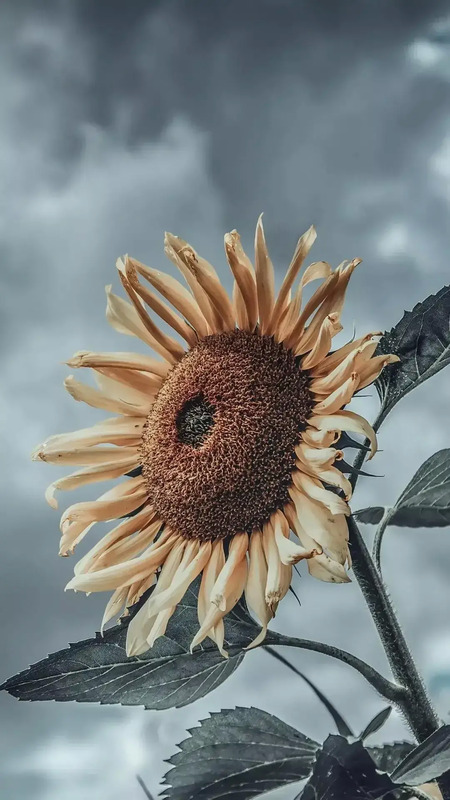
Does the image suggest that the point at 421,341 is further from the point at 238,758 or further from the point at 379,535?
the point at 238,758

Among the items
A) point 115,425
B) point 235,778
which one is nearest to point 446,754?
point 235,778

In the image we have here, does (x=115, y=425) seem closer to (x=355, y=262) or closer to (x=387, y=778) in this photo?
(x=355, y=262)

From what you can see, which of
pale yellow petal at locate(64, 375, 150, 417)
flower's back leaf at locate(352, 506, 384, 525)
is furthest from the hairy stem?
pale yellow petal at locate(64, 375, 150, 417)

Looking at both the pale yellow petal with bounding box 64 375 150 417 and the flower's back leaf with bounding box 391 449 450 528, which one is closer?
the flower's back leaf with bounding box 391 449 450 528

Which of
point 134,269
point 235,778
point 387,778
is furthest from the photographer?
point 134,269

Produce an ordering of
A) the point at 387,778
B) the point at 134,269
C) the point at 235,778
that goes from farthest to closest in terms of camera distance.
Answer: the point at 134,269
the point at 235,778
the point at 387,778

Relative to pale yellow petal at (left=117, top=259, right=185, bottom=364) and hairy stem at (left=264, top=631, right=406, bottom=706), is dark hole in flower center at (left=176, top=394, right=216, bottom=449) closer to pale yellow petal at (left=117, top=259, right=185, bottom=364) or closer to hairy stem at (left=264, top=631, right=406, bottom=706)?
pale yellow petal at (left=117, top=259, right=185, bottom=364)

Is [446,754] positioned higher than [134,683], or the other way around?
[134,683]
